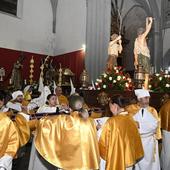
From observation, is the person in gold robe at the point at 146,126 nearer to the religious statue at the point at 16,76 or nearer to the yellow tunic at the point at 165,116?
the yellow tunic at the point at 165,116

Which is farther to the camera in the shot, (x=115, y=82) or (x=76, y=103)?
(x=115, y=82)

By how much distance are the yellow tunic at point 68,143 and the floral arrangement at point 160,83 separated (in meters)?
6.31

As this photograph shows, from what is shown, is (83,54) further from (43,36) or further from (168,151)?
(168,151)

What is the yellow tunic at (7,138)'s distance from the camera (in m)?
2.98

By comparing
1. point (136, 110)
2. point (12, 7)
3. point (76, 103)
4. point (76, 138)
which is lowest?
point (76, 138)

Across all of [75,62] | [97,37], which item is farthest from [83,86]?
[75,62]

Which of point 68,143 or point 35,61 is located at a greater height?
point 35,61

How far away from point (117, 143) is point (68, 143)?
667mm

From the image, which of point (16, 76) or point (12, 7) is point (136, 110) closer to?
point (16, 76)

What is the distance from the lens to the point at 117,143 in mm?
3707

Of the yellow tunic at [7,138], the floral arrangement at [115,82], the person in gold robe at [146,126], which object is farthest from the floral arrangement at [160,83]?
the yellow tunic at [7,138]

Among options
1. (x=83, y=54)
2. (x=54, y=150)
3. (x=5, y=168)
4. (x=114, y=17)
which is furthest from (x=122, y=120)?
(x=114, y=17)

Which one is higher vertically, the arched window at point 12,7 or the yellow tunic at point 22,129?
the arched window at point 12,7

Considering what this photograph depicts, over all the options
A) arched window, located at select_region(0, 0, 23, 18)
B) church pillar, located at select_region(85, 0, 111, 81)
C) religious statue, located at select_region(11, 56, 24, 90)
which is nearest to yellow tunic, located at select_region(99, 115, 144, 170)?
church pillar, located at select_region(85, 0, 111, 81)
